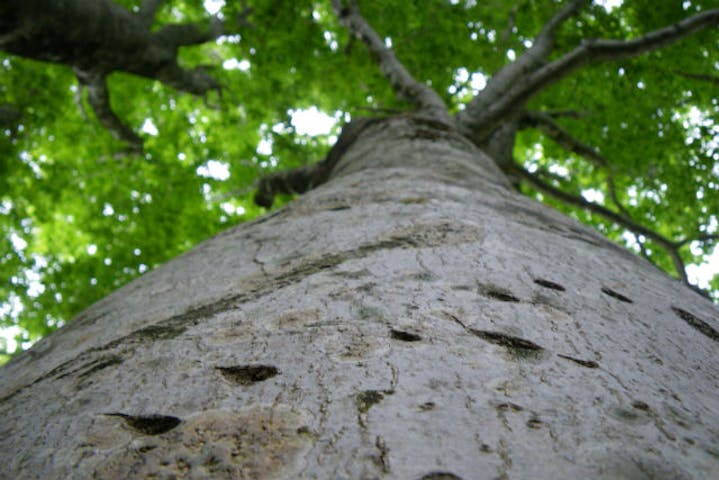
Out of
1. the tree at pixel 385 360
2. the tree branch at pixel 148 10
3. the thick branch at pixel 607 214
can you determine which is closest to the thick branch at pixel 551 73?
the thick branch at pixel 607 214

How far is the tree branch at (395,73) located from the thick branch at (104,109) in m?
2.77

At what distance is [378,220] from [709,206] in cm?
608

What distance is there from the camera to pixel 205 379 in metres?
0.85

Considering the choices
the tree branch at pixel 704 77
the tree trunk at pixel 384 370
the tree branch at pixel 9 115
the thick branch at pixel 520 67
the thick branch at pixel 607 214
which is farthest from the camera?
the tree branch at pixel 9 115

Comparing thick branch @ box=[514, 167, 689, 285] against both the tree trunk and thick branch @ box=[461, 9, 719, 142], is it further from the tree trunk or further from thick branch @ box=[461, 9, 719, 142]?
the tree trunk

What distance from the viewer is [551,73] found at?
4.48m

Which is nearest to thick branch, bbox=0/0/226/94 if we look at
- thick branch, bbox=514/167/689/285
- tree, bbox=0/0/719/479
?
tree, bbox=0/0/719/479

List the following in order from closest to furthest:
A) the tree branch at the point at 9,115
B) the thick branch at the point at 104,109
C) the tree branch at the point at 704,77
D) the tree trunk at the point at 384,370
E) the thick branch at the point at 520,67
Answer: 1. the tree trunk at the point at 384,370
2. the thick branch at the point at 520,67
3. the tree branch at the point at 704,77
4. the thick branch at the point at 104,109
5. the tree branch at the point at 9,115

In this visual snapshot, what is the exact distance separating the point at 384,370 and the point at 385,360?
0.10ft

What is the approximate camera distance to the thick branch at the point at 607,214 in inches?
237

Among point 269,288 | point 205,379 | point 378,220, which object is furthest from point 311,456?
point 378,220

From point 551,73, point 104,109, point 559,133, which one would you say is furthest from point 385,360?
point 104,109

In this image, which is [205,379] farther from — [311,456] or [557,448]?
[557,448]

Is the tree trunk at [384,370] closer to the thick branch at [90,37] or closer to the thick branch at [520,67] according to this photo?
the thick branch at [520,67]
